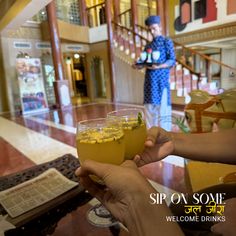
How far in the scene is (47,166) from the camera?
145cm

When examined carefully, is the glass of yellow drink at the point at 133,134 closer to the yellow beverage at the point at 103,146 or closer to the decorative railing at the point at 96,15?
the yellow beverage at the point at 103,146

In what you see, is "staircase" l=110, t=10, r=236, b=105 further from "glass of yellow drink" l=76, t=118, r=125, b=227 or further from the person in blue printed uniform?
"glass of yellow drink" l=76, t=118, r=125, b=227

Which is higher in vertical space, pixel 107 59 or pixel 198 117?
pixel 107 59

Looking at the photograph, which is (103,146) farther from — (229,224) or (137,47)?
(137,47)

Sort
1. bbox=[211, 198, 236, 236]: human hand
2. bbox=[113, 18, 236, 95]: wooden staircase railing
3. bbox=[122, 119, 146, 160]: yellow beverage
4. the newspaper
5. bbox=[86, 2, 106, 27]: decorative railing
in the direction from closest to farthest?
bbox=[211, 198, 236, 236]: human hand → bbox=[122, 119, 146, 160]: yellow beverage → the newspaper → bbox=[113, 18, 236, 95]: wooden staircase railing → bbox=[86, 2, 106, 27]: decorative railing

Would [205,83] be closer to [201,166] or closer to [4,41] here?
[201,166]

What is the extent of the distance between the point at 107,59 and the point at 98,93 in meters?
1.99

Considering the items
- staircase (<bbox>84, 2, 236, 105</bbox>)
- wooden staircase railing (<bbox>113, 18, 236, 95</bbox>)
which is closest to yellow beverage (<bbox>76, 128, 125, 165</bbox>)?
wooden staircase railing (<bbox>113, 18, 236, 95</bbox>)

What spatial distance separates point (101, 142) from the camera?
1.82 feet

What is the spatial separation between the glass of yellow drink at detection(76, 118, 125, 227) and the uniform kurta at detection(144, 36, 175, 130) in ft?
7.23

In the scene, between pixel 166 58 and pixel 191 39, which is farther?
pixel 191 39

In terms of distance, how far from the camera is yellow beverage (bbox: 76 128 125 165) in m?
0.55

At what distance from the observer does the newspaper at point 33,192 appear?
38.8 inches

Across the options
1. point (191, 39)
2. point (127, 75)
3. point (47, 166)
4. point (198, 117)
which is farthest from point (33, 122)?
point (191, 39)
